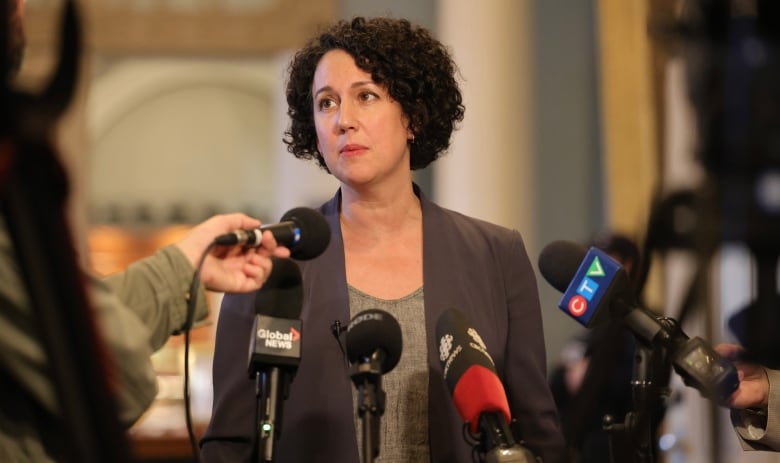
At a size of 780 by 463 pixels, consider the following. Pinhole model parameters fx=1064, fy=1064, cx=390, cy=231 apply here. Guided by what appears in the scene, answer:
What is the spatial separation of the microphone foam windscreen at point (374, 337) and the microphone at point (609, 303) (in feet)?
1.43

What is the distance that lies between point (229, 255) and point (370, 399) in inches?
14.8

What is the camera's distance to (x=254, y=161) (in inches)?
550

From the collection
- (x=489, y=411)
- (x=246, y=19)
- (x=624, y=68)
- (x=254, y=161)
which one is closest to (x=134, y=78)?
(x=254, y=161)

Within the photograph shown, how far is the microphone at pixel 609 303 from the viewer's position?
2047 millimetres

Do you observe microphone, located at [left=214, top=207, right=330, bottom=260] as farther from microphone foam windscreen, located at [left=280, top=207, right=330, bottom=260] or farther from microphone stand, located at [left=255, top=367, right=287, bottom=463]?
microphone stand, located at [left=255, top=367, right=287, bottom=463]

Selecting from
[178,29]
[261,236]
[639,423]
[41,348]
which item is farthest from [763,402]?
[178,29]

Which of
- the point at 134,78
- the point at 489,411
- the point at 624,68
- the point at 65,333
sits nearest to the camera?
the point at 65,333

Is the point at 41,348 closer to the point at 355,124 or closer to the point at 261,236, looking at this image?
the point at 261,236

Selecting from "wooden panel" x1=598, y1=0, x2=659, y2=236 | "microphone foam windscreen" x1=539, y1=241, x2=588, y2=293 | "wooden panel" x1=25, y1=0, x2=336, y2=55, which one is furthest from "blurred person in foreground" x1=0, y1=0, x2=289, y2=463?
"wooden panel" x1=25, y1=0, x2=336, y2=55

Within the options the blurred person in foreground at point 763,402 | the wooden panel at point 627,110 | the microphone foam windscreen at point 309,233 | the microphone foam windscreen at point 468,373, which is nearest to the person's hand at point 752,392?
the blurred person in foreground at point 763,402

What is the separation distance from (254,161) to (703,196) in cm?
1316

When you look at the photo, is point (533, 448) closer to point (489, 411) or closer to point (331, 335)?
point (331, 335)

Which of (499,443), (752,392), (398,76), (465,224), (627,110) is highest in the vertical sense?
(627,110)

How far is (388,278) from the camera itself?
279cm
